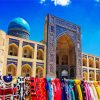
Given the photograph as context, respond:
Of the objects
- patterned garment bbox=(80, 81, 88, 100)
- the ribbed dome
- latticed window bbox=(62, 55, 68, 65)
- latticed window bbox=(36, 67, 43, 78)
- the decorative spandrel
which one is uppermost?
the ribbed dome

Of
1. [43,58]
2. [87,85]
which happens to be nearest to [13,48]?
[43,58]

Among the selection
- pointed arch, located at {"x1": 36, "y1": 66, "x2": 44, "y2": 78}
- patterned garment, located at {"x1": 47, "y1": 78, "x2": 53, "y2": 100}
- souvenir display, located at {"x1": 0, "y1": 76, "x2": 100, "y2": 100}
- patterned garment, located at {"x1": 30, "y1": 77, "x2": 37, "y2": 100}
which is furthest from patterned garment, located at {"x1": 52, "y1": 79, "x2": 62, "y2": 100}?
pointed arch, located at {"x1": 36, "y1": 66, "x2": 44, "y2": 78}

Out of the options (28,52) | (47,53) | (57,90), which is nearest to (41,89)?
(57,90)

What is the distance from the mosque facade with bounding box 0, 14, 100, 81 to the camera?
22.8m

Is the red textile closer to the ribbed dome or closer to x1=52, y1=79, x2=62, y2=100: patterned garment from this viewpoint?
x1=52, y1=79, x2=62, y2=100: patterned garment

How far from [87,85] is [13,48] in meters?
19.0

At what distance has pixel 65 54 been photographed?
3120 cm

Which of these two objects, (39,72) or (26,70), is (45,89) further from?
(39,72)

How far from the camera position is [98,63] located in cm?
3603

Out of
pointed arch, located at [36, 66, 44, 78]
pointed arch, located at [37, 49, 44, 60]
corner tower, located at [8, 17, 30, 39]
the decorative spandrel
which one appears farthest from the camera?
corner tower, located at [8, 17, 30, 39]

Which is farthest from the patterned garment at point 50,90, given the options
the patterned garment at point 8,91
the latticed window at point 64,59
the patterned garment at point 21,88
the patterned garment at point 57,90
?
the latticed window at point 64,59

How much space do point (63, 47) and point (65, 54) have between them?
1.24 meters

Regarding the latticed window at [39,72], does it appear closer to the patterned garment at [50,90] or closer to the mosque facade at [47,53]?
the mosque facade at [47,53]

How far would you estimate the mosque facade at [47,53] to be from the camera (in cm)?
2278
